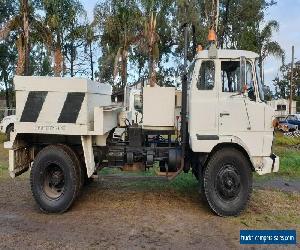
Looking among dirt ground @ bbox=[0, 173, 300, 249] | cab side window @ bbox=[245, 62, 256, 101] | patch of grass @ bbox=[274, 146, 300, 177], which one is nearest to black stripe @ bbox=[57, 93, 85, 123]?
dirt ground @ bbox=[0, 173, 300, 249]

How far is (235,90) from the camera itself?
7.59m

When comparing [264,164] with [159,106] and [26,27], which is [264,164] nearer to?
[159,106]

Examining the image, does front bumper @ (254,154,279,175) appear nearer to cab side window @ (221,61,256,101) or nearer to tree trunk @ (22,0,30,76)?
cab side window @ (221,61,256,101)

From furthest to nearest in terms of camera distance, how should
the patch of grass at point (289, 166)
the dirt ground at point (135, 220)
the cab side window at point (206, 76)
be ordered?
the patch of grass at point (289, 166), the cab side window at point (206, 76), the dirt ground at point (135, 220)

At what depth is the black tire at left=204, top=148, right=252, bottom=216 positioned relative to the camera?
7.52 metres

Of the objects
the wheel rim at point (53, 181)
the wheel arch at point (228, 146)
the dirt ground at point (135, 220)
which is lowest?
the dirt ground at point (135, 220)

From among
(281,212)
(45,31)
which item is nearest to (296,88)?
(45,31)

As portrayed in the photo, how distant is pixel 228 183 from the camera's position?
298 inches

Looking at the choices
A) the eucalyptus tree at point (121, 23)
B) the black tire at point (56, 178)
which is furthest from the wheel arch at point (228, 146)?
the eucalyptus tree at point (121, 23)

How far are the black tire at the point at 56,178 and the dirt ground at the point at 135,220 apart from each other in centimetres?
21

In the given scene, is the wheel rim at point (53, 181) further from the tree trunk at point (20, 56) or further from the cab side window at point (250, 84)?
the tree trunk at point (20, 56)

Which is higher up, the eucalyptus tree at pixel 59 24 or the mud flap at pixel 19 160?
the eucalyptus tree at pixel 59 24

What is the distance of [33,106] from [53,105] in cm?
34

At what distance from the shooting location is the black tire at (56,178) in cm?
755
